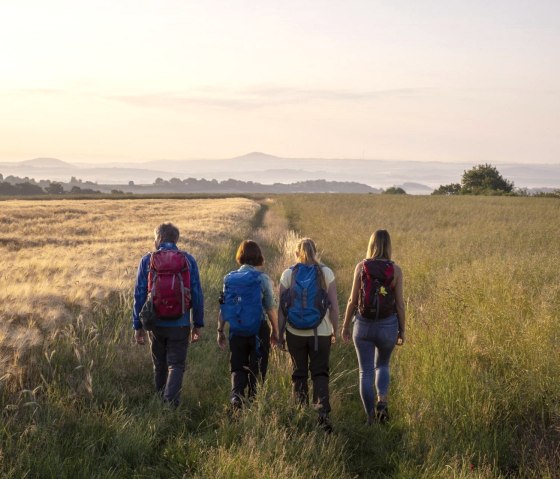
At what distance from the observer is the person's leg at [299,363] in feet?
17.5

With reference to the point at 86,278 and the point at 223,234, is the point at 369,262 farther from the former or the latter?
the point at 223,234

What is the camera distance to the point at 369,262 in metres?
5.28

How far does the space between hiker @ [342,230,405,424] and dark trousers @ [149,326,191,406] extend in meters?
1.70

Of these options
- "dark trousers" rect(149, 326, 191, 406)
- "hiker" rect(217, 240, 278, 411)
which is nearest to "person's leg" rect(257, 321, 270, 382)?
"hiker" rect(217, 240, 278, 411)

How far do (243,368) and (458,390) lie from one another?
2.16 meters

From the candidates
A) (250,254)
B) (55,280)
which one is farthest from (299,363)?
(55,280)

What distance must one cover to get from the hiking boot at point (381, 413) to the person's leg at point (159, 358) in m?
2.25

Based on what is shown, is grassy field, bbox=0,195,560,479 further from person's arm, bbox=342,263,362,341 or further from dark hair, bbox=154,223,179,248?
dark hair, bbox=154,223,179,248

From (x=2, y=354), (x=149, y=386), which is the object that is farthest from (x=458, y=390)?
(x=2, y=354)

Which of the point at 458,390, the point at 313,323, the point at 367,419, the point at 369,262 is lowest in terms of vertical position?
the point at 367,419

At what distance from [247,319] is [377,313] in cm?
129

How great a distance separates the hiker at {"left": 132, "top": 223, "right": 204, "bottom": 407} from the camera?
5.36 m

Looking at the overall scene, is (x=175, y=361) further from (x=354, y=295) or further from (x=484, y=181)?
(x=484, y=181)

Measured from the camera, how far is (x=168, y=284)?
537 cm
